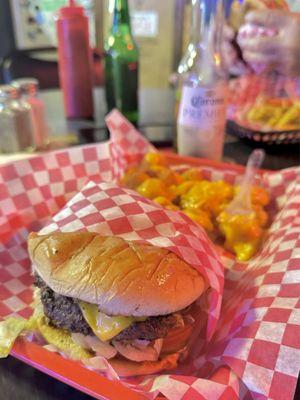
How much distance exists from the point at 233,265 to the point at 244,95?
0.93 metres

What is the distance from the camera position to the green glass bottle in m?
1.57

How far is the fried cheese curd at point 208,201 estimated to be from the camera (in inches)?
38.9

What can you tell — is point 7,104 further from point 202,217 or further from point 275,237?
point 275,237

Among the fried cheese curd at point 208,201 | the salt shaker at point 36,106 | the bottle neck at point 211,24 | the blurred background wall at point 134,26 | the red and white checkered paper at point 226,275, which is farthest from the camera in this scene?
the blurred background wall at point 134,26

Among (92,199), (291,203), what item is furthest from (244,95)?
(92,199)

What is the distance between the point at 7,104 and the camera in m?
1.33

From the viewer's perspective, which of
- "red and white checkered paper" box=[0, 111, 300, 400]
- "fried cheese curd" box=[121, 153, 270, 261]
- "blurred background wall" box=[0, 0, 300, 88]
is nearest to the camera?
"red and white checkered paper" box=[0, 111, 300, 400]

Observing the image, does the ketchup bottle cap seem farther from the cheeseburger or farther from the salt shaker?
the cheeseburger

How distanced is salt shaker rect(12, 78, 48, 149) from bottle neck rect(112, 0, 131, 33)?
1.29 feet

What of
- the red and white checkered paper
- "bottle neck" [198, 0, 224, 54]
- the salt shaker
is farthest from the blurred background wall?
the red and white checkered paper

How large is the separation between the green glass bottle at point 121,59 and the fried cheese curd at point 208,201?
592 millimetres

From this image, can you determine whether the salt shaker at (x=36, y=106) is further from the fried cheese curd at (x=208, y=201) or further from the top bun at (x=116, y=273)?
the top bun at (x=116, y=273)

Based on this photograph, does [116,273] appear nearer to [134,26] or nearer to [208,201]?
[208,201]

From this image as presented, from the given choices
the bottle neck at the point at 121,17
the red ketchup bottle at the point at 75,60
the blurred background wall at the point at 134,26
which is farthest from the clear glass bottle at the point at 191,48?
the blurred background wall at the point at 134,26
